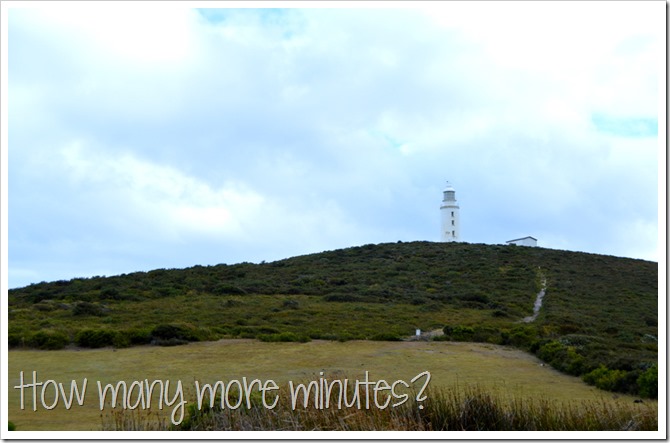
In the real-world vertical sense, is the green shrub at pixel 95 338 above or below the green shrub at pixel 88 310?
below

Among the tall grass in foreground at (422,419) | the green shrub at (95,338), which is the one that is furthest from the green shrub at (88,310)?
the tall grass in foreground at (422,419)

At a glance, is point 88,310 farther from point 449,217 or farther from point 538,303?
point 449,217

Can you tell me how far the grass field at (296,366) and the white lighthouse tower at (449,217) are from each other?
38290mm

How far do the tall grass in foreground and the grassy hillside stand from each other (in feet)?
12.6

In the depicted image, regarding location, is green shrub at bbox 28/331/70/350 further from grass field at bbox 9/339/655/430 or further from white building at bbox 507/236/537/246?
white building at bbox 507/236/537/246

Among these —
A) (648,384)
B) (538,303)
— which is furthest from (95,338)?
(538,303)

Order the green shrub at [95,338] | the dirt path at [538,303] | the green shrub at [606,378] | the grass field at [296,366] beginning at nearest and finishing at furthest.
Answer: the grass field at [296,366] → the green shrub at [606,378] → the green shrub at [95,338] → the dirt path at [538,303]

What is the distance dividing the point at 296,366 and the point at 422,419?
688 centimetres

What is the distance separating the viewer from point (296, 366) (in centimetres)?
1419

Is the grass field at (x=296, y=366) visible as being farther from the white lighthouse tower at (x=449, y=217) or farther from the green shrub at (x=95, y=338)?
the white lighthouse tower at (x=449, y=217)

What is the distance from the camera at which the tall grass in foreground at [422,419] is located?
709 cm

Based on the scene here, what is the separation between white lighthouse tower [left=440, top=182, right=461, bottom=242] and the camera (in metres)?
55.5

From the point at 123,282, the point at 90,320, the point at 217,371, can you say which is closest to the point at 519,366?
the point at 217,371

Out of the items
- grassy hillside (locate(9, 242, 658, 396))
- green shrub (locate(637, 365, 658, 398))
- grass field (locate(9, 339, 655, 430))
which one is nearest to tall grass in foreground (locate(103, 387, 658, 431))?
grass field (locate(9, 339, 655, 430))
